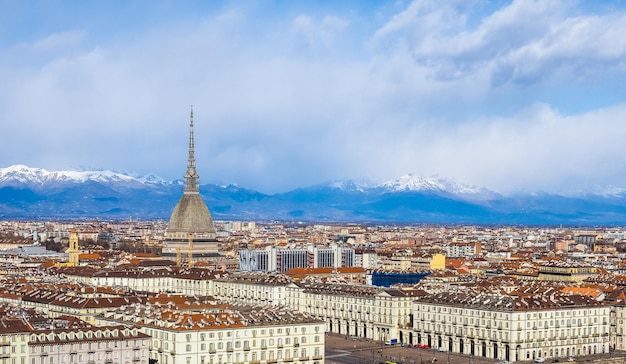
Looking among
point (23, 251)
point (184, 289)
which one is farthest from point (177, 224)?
point (184, 289)

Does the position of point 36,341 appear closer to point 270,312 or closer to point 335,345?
point 270,312

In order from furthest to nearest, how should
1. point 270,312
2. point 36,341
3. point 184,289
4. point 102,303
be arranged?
point 184,289 → point 102,303 → point 270,312 → point 36,341

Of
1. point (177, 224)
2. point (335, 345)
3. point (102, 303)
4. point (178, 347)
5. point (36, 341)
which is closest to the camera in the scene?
point (36, 341)

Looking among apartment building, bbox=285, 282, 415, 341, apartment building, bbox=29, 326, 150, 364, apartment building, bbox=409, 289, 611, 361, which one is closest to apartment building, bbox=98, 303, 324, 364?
apartment building, bbox=29, 326, 150, 364

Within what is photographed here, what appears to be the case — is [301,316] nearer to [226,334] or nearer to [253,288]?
[226,334]

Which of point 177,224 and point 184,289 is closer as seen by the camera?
point 184,289

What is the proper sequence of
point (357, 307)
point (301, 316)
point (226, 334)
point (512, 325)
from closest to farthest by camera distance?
1. point (226, 334)
2. point (301, 316)
3. point (512, 325)
4. point (357, 307)

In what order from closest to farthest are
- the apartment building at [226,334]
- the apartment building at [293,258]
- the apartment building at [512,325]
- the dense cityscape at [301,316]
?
1. the dense cityscape at [301,316]
2. the apartment building at [226,334]
3. the apartment building at [512,325]
4. the apartment building at [293,258]

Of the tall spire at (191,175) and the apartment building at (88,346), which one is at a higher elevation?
the tall spire at (191,175)

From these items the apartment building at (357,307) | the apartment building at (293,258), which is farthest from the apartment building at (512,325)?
the apartment building at (293,258)

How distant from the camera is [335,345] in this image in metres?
89.6

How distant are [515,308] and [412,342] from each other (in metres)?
12.2

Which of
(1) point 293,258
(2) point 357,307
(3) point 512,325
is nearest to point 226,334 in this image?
(3) point 512,325

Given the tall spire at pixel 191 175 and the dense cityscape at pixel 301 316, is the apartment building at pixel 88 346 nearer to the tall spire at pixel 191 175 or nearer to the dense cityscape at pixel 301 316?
the dense cityscape at pixel 301 316
